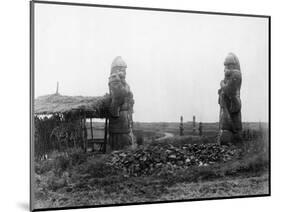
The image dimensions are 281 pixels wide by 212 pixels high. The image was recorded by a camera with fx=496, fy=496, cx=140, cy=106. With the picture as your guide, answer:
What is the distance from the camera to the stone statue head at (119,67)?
19.0 ft

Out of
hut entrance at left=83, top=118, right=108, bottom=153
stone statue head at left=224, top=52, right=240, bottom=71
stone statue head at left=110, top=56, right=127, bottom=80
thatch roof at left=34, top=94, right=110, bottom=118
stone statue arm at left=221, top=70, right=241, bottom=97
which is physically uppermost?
stone statue head at left=224, top=52, right=240, bottom=71

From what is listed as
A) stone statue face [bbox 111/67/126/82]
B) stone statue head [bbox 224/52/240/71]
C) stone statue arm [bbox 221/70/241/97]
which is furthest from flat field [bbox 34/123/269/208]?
stone statue head [bbox 224/52/240/71]

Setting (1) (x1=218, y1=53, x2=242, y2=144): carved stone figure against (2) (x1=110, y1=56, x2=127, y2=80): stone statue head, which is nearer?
(2) (x1=110, y1=56, x2=127, y2=80): stone statue head

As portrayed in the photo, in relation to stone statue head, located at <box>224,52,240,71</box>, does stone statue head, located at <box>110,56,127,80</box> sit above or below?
below

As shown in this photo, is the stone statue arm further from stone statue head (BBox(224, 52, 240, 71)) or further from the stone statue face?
the stone statue face

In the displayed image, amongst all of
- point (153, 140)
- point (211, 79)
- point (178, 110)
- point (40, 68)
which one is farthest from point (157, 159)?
point (40, 68)

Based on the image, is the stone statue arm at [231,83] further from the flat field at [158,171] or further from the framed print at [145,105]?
the flat field at [158,171]

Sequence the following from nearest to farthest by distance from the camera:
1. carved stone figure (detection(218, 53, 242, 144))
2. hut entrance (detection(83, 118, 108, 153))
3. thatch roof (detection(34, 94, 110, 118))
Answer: thatch roof (detection(34, 94, 110, 118))
hut entrance (detection(83, 118, 108, 153))
carved stone figure (detection(218, 53, 242, 144))

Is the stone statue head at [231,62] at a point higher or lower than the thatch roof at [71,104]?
higher

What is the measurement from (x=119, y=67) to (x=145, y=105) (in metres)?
0.55

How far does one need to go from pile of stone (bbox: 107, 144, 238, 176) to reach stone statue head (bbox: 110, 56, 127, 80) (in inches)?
35.6

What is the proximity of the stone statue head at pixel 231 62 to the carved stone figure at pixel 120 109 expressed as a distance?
1.33m

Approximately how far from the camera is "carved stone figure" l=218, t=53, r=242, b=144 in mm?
6238

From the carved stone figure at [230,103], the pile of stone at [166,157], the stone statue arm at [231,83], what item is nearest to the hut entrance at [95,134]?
the pile of stone at [166,157]
